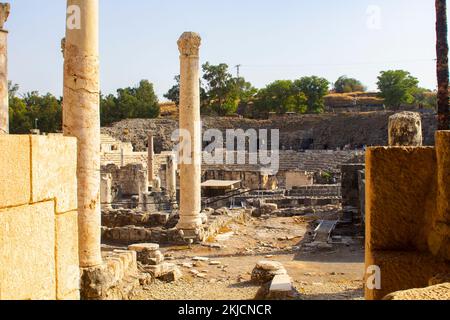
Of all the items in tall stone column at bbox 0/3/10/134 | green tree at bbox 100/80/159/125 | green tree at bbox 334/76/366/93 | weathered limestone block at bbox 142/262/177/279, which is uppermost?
green tree at bbox 334/76/366/93

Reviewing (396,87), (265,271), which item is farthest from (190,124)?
(396,87)

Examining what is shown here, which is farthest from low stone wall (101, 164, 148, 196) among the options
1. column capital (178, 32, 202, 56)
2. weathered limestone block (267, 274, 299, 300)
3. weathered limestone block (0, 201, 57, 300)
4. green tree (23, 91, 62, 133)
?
green tree (23, 91, 62, 133)

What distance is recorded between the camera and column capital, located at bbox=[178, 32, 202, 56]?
46.6 feet

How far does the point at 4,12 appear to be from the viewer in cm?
1037

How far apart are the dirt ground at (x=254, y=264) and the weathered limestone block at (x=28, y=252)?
530 centimetres

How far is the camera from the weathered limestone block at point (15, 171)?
3160 mm

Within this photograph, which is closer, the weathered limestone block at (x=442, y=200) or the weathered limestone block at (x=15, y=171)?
the weathered limestone block at (x=15, y=171)

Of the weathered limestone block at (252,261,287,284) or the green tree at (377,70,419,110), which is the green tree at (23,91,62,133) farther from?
the weathered limestone block at (252,261,287,284)

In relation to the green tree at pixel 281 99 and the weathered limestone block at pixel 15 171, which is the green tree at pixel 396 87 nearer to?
the green tree at pixel 281 99

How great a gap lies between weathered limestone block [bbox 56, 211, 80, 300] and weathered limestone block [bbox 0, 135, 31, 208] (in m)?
0.50

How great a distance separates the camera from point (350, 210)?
16.8 metres

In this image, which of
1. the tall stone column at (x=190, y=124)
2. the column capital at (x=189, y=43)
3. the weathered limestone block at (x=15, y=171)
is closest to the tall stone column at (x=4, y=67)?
the column capital at (x=189, y=43)

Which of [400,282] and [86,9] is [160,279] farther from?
[400,282]

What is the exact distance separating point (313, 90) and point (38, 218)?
71828mm
